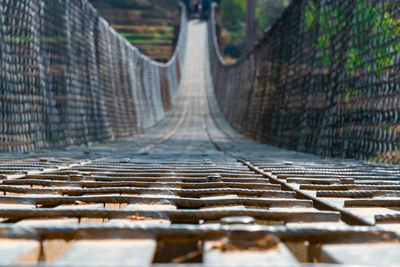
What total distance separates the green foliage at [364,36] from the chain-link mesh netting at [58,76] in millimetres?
4458

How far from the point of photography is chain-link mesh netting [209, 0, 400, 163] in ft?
15.5

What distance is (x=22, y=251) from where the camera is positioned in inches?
41.4

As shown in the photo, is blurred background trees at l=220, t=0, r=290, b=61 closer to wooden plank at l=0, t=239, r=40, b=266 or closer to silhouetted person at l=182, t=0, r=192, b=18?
silhouetted person at l=182, t=0, r=192, b=18

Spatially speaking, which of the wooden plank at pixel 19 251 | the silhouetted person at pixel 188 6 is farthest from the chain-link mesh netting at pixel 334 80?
the silhouetted person at pixel 188 6

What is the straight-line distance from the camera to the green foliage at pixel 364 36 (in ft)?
15.6

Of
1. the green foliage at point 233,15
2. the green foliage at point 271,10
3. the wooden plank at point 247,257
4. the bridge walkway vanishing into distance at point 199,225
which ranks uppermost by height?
the green foliage at point 233,15

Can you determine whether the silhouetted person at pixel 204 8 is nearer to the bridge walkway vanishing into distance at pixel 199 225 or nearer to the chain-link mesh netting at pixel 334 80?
the chain-link mesh netting at pixel 334 80

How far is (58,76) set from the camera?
22.4ft

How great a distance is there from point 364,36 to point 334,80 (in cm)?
101

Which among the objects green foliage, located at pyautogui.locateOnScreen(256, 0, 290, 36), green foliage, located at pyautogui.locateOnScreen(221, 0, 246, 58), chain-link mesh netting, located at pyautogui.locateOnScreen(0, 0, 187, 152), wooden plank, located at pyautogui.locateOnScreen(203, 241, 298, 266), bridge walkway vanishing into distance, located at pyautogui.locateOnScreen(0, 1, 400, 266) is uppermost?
green foliage, located at pyautogui.locateOnScreen(221, 0, 246, 58)

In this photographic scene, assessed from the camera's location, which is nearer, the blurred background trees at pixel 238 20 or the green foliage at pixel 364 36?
the green foliage at pixel 364 36

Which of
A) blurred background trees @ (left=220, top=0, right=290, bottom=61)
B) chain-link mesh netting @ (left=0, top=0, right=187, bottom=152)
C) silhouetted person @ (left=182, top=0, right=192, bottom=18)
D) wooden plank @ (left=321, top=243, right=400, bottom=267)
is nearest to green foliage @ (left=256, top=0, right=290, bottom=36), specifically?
blurred background trees @ (left=220, top=0, right=290, bottom=61)

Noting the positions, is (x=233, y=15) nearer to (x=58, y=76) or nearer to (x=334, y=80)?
(x=58, y=76)

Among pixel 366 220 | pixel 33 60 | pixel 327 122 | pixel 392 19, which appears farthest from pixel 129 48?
pixel 366 220
